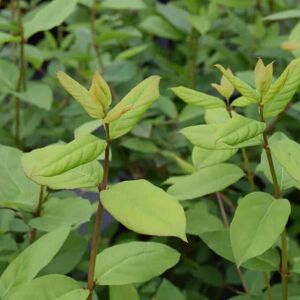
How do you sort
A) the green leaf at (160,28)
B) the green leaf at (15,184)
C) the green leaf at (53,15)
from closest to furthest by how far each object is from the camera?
1. the green leaf at (15,184)
2. the green leaf at (53,15)
3. the green leaf at (160,28)

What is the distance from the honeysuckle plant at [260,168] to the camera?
0.59m

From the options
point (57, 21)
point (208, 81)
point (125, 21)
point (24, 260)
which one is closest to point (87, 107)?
point (24, 260)

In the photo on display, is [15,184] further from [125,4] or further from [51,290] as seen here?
[125,4]

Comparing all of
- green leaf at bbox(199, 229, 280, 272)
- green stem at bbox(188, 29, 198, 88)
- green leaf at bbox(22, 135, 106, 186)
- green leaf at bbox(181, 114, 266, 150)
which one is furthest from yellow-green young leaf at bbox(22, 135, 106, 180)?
green stem at bbox(188, 29, 198, 88)

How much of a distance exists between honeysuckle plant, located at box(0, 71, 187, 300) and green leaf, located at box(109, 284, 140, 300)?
42 mm

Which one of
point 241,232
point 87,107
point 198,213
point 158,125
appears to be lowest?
point 158,125

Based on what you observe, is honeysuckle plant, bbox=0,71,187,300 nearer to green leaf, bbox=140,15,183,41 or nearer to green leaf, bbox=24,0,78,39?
green leaf, bbox=24,0,78,39

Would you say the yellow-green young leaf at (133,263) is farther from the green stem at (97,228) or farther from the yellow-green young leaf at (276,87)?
the yellow-green young leaf at (276,87)

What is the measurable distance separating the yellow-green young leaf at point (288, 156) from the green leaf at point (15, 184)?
11.5 inches

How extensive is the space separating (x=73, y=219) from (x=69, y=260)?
3.7 inches

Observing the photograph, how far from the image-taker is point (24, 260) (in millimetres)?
655

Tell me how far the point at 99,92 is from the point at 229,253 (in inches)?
10.3

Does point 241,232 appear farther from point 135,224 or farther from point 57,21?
point 57,21

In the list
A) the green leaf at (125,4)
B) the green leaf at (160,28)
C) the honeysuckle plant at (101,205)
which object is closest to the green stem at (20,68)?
the green leaf at (125,4)
